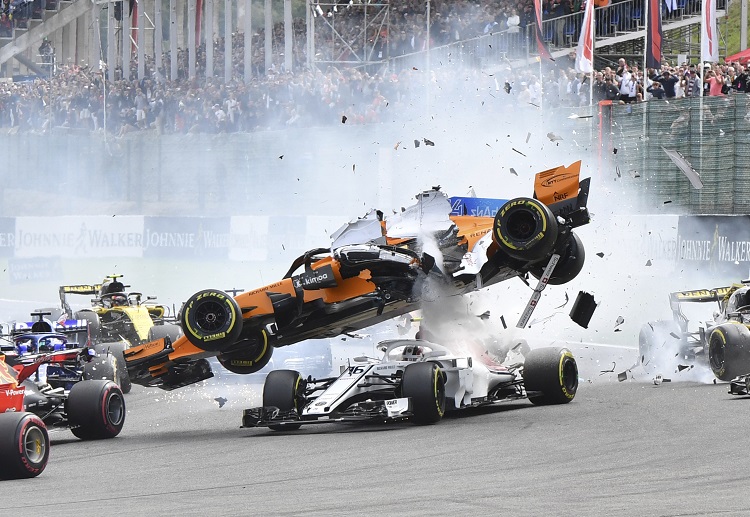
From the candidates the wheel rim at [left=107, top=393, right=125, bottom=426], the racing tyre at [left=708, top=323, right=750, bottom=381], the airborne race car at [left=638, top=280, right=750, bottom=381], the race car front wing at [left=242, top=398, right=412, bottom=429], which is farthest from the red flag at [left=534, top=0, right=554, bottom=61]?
the wheel rim at [left=107, top=393, right=125, bottom=426]


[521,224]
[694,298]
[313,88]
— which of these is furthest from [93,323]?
[313,88]

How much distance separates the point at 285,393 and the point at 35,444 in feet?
13.1

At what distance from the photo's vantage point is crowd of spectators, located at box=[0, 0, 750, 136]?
25703 millimetres

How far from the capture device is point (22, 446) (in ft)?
37.9

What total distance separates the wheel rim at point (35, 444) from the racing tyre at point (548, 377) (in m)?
6.66

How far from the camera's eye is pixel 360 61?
99.2 feet

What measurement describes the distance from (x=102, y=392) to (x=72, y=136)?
953 inches

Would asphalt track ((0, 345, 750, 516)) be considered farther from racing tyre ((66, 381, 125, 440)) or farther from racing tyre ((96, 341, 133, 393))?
racing tyre ((96, 341, 133, 393))

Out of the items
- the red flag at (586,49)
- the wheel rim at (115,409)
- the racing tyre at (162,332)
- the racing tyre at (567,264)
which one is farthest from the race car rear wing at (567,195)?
the red flag at (586,49)

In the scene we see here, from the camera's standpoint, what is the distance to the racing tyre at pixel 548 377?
16.6 metres

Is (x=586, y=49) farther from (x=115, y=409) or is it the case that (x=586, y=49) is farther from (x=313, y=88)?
(x=115, y=409)

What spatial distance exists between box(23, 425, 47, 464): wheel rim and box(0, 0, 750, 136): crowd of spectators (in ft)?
50.7

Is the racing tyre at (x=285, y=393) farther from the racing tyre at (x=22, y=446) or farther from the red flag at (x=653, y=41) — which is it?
the red flag at (x=653, y=41)

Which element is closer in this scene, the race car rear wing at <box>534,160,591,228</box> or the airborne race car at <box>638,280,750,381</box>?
the race car rear wing at <box>534,160,591,228</box>
